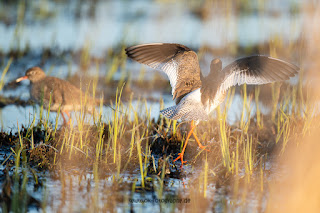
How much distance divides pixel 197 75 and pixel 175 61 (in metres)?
0.32

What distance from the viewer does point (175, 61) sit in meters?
5.81

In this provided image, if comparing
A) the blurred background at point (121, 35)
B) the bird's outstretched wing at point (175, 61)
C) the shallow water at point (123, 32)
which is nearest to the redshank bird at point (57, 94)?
the shallow water at point (123, 32)

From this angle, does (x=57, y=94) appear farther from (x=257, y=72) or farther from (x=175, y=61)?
(x=257, y=72)

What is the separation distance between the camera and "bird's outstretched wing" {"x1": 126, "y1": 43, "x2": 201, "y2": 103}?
5.74 m

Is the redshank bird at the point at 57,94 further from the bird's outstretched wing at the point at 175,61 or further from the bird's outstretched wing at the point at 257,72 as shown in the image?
the bird's outstretched wing at the point at 257,72

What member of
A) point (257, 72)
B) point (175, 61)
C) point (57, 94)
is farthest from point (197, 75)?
point (57, 94)

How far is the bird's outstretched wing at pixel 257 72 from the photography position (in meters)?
5.29

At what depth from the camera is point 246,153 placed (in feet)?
15.5

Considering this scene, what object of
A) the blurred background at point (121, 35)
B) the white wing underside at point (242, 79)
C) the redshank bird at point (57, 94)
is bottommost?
the redshank bird at point (57, 94)

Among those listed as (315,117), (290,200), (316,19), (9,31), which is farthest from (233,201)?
(9,31)

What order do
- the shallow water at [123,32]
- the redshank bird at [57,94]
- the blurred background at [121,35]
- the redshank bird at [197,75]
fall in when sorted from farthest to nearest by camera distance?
the blurred background at [121,35], the shallow water at [123,32], the redshank bird at [57,94], the redshank bird at [197,75]

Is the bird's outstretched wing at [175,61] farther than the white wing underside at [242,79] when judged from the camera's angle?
Yes

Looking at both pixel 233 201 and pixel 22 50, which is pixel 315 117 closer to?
pixel 233 201

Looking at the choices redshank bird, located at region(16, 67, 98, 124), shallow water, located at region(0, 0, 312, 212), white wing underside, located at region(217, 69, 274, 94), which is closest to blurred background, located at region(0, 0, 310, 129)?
shallow water, located at region(0, 0, 312, 212)
